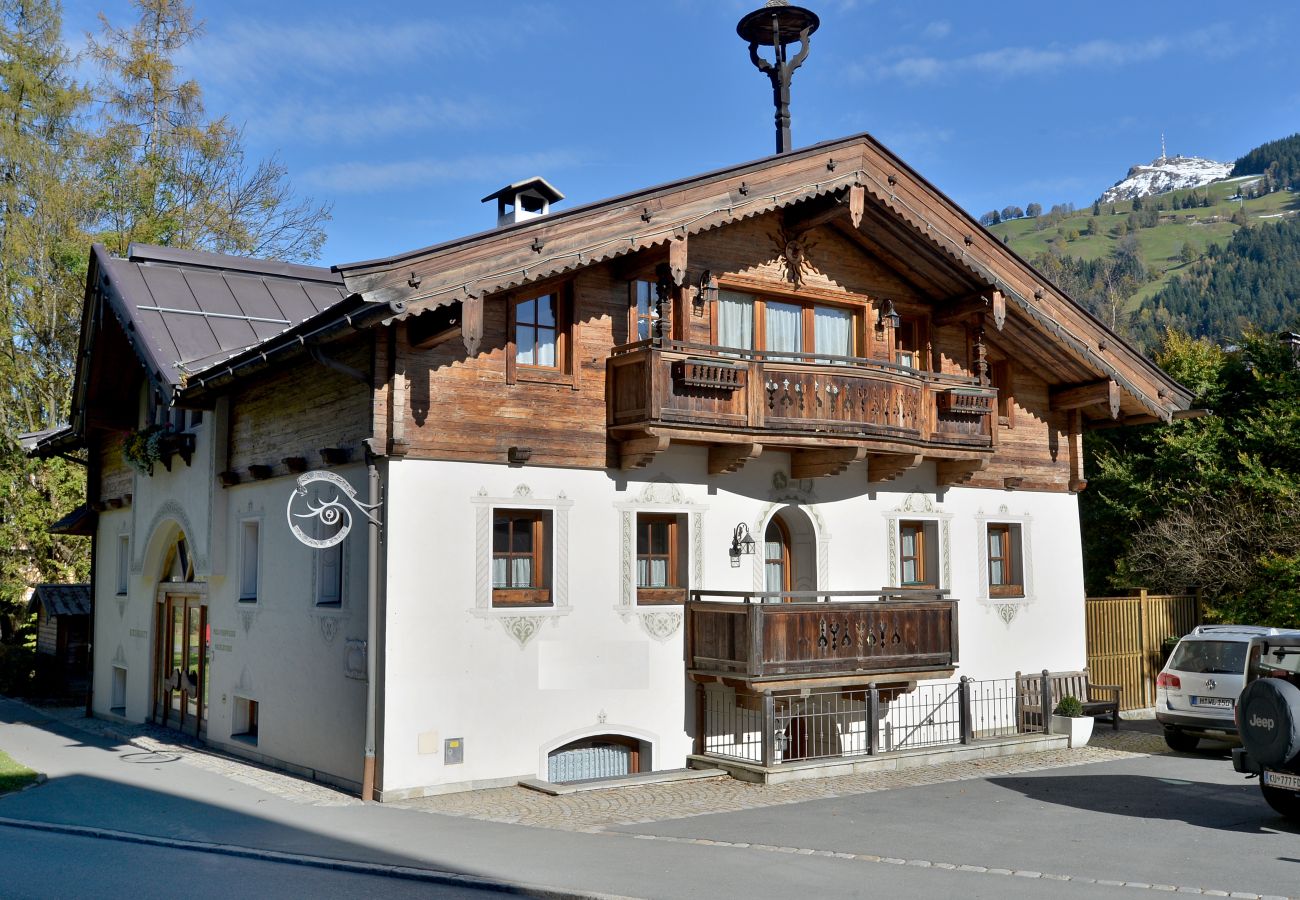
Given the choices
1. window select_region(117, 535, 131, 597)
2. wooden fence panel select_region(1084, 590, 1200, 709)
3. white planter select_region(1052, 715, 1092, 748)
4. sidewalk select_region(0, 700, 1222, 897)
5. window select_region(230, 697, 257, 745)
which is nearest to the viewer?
sidewalk select_region(0, 700, 1222, 897)

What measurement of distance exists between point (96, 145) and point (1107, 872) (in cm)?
3072

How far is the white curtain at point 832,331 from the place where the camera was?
1772 cm

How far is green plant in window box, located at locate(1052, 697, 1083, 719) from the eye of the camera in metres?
17.9

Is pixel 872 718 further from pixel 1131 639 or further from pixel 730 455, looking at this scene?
pixel 1131 639

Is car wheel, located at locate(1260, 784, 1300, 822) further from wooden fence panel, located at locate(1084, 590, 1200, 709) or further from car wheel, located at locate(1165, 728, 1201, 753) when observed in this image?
wooden fence panel, located at locate(1084, 590, 1200, 709)

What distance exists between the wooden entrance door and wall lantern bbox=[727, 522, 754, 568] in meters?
8.28

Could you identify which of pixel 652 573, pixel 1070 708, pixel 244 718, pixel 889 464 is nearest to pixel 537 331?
pixel 652 573

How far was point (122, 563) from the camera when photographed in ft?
74.3

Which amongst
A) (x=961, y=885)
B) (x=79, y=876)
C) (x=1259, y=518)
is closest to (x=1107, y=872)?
(x=961, y=885)

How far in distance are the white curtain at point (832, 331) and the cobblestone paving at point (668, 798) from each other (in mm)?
6064

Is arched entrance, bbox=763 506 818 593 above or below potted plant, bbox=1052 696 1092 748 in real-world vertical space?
above

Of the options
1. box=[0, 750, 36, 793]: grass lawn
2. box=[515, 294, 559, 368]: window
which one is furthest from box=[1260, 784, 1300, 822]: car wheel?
box=[0, 750, 36, 793]: grass lawn

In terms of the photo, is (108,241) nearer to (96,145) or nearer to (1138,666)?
(96,145)

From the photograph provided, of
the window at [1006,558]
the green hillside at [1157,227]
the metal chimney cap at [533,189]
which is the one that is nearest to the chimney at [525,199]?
the metal chimney cap at [533,189]
